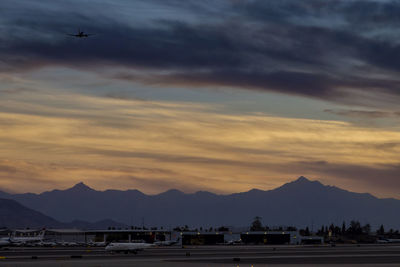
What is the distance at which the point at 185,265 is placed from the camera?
108m

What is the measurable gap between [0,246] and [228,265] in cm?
10950

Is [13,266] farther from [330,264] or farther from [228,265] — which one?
[330,264]

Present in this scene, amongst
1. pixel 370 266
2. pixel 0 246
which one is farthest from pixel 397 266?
pixel 0 246

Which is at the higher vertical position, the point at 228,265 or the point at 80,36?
the point at 80,36

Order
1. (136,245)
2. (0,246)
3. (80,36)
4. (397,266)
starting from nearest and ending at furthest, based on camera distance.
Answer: (397,266)
(80,36)
(136,245)
(0,246)

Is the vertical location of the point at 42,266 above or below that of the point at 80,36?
below

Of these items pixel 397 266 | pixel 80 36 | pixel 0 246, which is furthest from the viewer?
pixel 0 246

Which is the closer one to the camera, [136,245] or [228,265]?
[228,265]

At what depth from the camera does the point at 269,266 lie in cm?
10431

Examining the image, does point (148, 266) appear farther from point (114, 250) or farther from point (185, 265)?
point (114, 250)

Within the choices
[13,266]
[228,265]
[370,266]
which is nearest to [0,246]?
[13,266]

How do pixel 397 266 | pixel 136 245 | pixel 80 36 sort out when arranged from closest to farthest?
pixel 397 266, pixel 80 36, pixel 136 245

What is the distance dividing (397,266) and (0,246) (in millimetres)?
129232

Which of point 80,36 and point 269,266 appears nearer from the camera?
point 269,266
